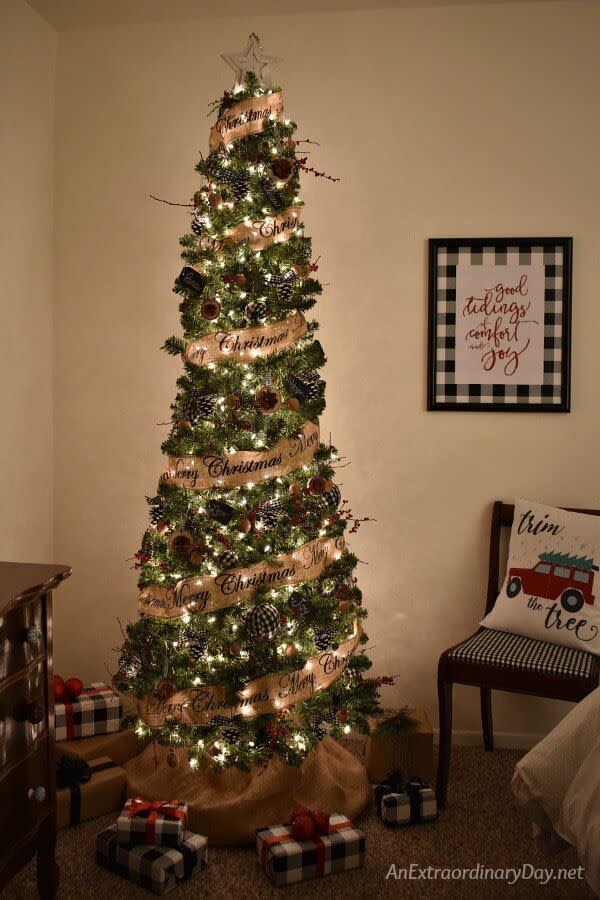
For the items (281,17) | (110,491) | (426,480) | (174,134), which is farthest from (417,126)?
(110,491)

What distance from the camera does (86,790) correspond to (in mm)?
2494

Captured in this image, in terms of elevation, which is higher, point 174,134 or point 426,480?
point 174,134

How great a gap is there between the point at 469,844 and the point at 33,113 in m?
3.14

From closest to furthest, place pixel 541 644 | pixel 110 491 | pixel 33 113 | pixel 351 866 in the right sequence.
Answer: pixel 351 866
pixel 541 644
pixel 33 113
pixel 110 491

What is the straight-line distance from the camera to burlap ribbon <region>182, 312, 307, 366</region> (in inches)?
99.1

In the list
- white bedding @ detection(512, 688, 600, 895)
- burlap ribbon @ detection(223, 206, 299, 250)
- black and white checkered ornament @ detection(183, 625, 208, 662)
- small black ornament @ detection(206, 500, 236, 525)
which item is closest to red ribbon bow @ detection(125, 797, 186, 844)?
black and white checkered ornament @ detection(183, 625, 208, 662)

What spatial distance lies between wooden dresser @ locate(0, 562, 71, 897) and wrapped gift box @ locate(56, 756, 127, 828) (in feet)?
1.16

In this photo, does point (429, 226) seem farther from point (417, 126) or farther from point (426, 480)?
point (426, 480)

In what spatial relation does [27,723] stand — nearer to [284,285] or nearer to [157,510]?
[157,510]

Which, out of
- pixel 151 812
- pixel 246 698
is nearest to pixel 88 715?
pixel 151 812

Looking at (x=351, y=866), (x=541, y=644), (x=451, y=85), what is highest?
(x=451, y=85)

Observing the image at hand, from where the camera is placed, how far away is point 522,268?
313cm

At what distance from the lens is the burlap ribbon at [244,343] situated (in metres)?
2.52

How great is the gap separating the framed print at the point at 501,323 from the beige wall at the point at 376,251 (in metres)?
0.06
